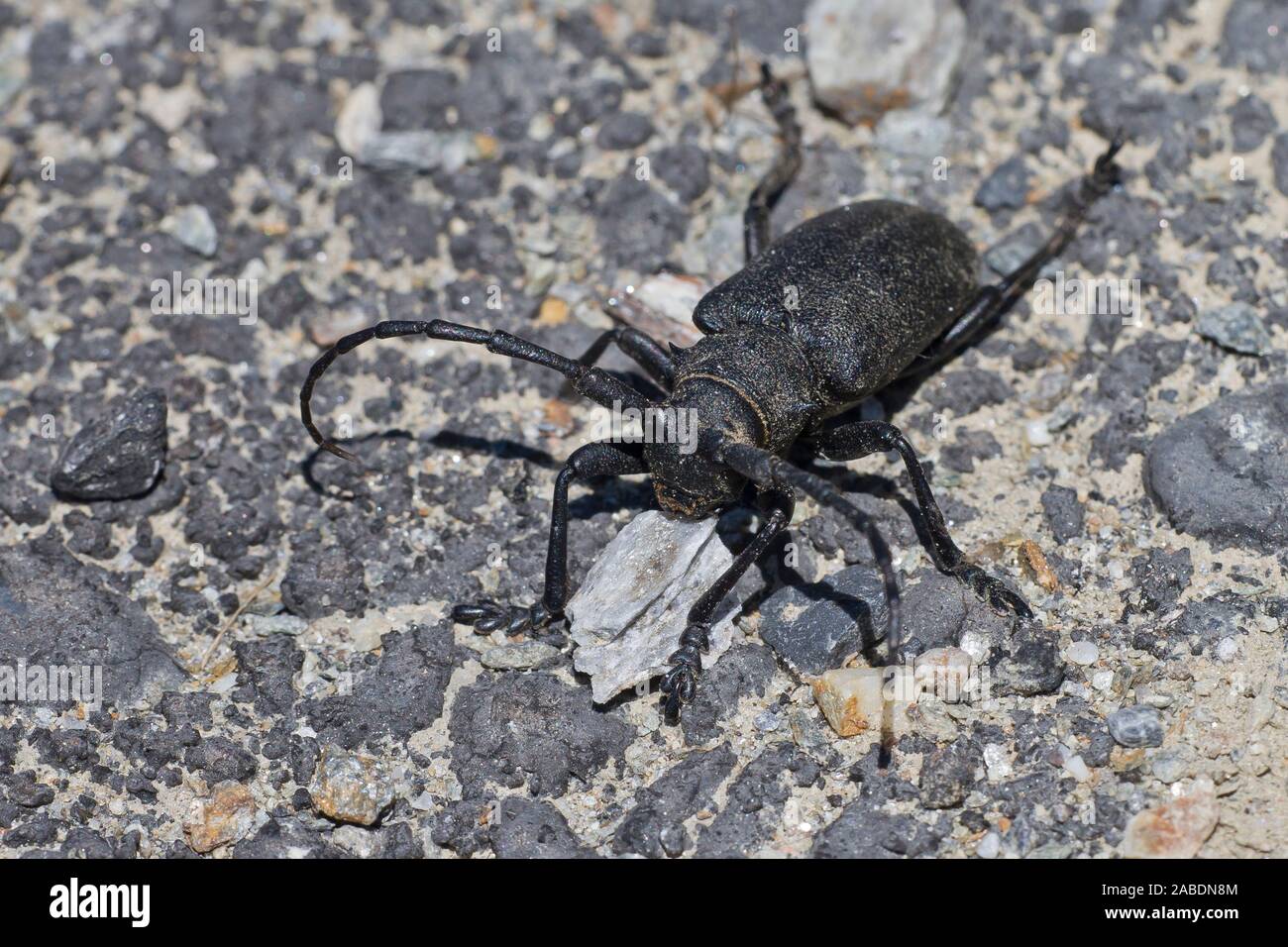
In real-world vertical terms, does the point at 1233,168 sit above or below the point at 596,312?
above

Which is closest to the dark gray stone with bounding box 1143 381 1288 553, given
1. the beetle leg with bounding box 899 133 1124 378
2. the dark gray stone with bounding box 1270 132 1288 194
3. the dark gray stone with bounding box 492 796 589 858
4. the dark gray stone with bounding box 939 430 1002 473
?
the dark gray stone with bounding box 939 430 1002 473

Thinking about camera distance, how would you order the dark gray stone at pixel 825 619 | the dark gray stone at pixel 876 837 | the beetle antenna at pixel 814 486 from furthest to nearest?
the dark gray stone at pixel 825 619 < the dark gray stone at pixel 876 837 < the beetle antenna at pixel 814 486

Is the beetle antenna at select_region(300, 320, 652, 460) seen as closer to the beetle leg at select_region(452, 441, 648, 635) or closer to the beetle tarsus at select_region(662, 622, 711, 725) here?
the beetle leg at select_region(452, 441, 648, 635)

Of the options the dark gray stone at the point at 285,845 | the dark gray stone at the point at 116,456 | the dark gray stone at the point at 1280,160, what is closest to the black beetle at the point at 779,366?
→ the dark gray stone at the point at 116,456

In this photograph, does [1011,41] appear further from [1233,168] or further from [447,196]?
[447,196]

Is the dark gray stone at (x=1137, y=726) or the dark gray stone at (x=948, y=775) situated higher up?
the dark gray stone at (x=1137, y=726)

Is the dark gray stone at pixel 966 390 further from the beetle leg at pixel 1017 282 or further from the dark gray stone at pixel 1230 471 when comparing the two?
the dark gray stone at pixel 1230 471

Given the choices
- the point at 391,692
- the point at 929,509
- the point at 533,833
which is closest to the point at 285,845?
the point at 391,692

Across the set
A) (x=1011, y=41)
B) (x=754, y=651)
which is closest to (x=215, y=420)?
(x=754, y=651)
